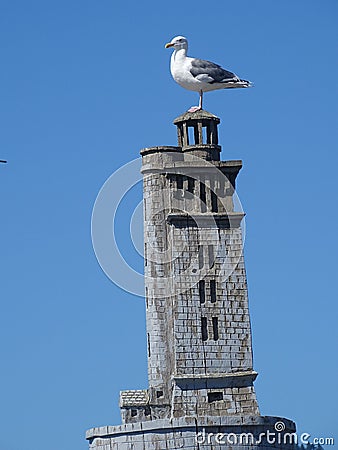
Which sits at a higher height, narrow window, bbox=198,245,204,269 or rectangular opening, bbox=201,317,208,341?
narrow window, bbox=198,245,204,269

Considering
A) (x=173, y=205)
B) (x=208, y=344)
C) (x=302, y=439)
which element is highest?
(x=173, y=205)

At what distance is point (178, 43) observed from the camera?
7206 cm

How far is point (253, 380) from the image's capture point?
70.6m

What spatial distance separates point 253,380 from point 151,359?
4846 mm

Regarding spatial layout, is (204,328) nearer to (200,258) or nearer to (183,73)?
(200,258)

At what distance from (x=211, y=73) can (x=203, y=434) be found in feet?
53.7

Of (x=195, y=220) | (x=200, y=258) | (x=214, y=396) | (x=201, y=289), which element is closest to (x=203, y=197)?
(x=195, y=220)

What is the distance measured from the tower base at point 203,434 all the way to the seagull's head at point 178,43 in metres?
17.3

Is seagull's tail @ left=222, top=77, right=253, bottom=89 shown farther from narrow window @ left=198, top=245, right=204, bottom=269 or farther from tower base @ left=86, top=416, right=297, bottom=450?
tower base @ left=86, top=416, right=297, bottom=450

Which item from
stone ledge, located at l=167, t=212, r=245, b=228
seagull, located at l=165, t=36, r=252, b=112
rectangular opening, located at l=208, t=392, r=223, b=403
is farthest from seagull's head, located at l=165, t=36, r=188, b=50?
rectangular opening, located at l=208, t=392, r=223, b=403

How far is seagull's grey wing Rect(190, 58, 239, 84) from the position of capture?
70500mm

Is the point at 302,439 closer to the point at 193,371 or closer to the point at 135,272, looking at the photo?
the point at 193,371

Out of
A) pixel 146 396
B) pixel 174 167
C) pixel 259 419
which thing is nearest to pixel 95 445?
pixel 146 396

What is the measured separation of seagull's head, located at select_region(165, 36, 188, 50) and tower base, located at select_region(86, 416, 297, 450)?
1734 centimetres
